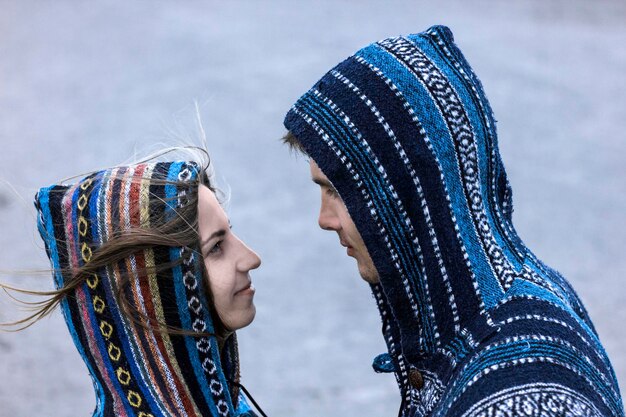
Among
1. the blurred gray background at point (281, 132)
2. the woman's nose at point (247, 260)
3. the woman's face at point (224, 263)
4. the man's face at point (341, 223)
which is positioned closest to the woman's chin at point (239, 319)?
the woman's face at point (224, 263)

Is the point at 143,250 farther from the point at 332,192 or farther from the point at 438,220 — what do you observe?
the point at 438,220

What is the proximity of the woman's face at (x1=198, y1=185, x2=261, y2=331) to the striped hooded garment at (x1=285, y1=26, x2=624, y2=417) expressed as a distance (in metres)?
0.39

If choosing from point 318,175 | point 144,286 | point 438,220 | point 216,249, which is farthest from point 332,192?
point 144,286

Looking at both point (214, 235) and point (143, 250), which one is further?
point (214, 235)

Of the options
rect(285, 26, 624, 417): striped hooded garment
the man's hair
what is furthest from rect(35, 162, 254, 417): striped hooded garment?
rect(285, 26, 624, 417): striped hooded garment

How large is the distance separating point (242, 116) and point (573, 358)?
6389 mm

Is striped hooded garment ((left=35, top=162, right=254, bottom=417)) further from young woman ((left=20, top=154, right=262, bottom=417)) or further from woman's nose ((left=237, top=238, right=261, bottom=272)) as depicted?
woman's nose ((left=237, top=238, right=261, bottom=272))

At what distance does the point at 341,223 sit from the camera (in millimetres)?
2424

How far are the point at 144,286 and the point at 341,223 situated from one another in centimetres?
53

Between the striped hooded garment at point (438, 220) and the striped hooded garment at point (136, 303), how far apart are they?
46 cm

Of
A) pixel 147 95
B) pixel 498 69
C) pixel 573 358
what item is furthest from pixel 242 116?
pixel 573 358

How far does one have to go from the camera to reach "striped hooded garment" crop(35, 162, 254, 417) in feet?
8.40

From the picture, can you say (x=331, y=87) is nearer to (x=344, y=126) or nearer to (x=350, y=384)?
(x=344, y=126)

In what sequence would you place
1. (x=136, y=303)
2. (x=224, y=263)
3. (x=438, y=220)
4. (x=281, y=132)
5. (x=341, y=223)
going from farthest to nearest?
(x=281, y=132), (x=224, y=263), (x=136, y=303), (x=341, y=223), (x=438, y=220)
